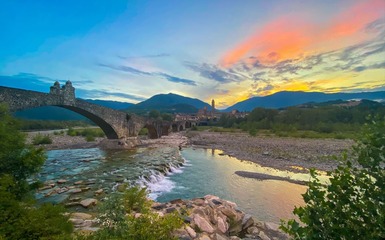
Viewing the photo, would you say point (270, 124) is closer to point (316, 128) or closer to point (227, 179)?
point (316, 128)

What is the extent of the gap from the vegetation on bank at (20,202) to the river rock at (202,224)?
3.72m

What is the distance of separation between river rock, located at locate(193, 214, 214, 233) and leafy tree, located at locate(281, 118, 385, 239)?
5.04 m

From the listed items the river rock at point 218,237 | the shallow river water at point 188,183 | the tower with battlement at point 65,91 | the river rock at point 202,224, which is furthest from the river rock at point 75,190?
the tower with battlement at point 65,91

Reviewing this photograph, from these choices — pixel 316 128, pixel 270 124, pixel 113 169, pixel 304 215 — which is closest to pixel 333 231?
pixel 304 215

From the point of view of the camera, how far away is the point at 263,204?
39.0 feet

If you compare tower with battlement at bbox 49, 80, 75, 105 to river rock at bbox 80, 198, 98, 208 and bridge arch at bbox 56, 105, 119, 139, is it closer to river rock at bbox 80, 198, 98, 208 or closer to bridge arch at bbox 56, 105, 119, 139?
bridge arch at bbox 56, 105, 119, 139

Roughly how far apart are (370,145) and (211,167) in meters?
19.5

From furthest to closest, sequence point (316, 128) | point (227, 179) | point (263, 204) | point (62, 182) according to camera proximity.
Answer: point (316, 128)
point (227, 179)
point (62, 182)
point (263, 204)

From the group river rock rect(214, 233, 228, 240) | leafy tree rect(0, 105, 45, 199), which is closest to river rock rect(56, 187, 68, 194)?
leafy tree rect(0, 105, 45, 199)

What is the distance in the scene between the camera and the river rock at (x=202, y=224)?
7099 millimetres

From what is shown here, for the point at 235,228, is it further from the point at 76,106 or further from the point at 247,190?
the point at 76,106

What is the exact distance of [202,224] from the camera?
7.23 m

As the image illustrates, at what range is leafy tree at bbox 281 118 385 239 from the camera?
2.44m

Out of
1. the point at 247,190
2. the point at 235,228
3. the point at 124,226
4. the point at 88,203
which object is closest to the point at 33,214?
the point at 124,226
